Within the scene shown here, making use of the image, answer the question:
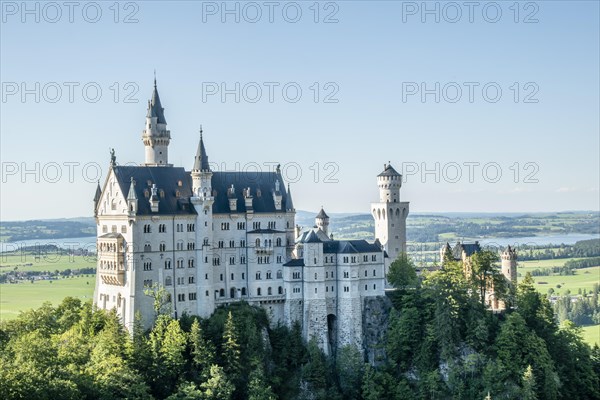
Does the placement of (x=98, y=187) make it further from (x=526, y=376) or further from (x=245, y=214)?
(x=526, y=376)

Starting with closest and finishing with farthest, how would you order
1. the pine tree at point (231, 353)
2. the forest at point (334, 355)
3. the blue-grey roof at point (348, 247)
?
the forest at point (334, 355) → the pine tree at point (231, 353) → the blue-grey roof at point (348, 247)

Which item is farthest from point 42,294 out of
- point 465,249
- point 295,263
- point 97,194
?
point 465,249

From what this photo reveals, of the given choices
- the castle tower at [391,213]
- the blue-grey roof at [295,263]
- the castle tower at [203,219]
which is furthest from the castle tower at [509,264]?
the castle tower at [203,219]

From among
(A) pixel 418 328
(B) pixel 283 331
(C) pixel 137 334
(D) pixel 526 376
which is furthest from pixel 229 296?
(D) pixel 526 376

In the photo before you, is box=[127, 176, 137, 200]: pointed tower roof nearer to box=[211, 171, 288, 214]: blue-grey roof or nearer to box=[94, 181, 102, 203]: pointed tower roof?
box=[94, 181, 102, 203]: pointed tower roof

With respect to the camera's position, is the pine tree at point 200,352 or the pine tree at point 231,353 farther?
the pine tree at point 231,353

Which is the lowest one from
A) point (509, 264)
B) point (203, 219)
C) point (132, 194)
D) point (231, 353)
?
point (231, 353)

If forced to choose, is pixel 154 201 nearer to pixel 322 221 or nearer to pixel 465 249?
pixel 322 221

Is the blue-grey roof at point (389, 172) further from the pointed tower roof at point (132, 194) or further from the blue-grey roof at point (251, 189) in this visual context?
the pointed tower roof at point (132, 194)
